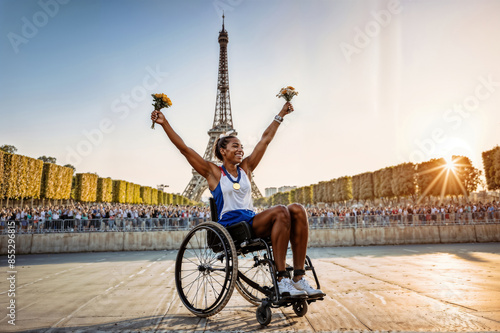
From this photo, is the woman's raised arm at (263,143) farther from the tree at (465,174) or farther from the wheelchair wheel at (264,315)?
the tree at (465,174)

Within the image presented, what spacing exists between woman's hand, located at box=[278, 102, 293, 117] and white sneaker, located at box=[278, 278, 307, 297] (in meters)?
2.00

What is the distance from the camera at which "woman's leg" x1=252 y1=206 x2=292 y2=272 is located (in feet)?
9.92

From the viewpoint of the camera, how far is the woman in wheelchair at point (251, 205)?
3.04m

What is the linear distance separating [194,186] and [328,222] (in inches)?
1737

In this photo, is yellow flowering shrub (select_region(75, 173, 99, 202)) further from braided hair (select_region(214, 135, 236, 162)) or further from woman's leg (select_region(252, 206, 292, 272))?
woman's leg (select_region(252, 206, 292, 272))

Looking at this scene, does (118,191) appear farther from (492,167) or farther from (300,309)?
(300,309)

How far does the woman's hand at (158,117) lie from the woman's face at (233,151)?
0.70 metres

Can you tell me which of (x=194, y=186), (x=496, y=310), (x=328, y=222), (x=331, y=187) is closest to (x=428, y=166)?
(x=331, y=187)

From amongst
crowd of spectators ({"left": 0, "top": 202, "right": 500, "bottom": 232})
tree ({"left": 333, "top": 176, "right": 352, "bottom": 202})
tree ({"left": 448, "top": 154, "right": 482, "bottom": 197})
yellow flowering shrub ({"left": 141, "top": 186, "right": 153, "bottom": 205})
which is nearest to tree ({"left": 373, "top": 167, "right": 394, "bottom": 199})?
tree ({"left": 333, "top": 176, "right": 352, "bottom": 202})

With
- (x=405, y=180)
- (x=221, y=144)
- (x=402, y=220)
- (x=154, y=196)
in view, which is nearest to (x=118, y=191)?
(x=154, y=196)

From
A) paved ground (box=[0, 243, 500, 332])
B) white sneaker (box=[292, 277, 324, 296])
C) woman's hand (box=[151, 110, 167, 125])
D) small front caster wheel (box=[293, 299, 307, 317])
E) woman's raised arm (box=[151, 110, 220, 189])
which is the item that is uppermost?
woman's hand (box=[151, 110, 167, 125])

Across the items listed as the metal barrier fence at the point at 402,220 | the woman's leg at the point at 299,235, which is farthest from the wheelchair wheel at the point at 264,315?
the metal barrier fence at the point at 402,220

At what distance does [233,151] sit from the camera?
Result: 145 inches

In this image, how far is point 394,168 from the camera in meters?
45.3
